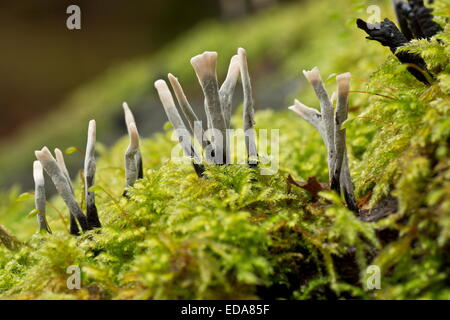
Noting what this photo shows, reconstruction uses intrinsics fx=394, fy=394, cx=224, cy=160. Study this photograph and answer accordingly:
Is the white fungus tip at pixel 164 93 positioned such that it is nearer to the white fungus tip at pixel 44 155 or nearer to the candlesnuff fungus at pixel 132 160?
the candlesnuff fungus at pixel 132 160

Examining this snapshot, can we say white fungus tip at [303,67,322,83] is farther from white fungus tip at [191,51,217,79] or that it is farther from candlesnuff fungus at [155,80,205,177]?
candlesnuff fungus at [155,80,205,177]

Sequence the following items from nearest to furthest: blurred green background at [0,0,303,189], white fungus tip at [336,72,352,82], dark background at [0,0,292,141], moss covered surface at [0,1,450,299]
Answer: moss covered surface at [0,1,450,299], white fungus tip at [336,72,352,82], blurred green background at [0,0,303,189], dark background at [0,0,292,141]

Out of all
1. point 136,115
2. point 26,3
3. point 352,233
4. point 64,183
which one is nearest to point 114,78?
point 136,115

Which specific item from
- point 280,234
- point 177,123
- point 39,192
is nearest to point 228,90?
point 177,123

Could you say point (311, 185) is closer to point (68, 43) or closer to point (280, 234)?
point (280, 234)

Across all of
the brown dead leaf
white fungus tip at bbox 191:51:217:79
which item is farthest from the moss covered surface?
white fungus tip at bbox 191:51:217:79

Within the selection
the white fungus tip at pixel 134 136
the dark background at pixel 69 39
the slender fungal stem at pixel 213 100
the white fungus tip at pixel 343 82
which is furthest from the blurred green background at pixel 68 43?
the white fungus tip at pixel 343 82
